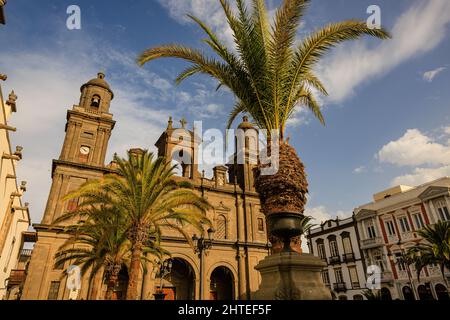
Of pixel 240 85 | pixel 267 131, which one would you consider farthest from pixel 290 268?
pixel 240 85

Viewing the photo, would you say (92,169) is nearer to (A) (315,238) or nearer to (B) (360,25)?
(B) (360,25)

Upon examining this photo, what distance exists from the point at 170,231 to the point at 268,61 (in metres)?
21.6

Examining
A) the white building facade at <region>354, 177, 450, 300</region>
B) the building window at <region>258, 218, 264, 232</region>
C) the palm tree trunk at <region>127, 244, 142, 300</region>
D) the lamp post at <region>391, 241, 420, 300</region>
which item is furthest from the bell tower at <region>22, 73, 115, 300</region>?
the white building facade at <region>354, 177, 450, 300</region>

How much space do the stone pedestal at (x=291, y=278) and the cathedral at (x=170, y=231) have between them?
50.1 ft

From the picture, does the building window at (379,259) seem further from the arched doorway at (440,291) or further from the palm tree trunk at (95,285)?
the palm tree trunk at (95,285)

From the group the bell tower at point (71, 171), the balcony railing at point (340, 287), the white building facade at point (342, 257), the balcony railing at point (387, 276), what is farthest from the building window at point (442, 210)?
the bell tower at point (71, 171)

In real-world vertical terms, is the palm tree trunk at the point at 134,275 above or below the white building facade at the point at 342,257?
below

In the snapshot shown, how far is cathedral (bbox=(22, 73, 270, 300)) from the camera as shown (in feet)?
→ 70.2

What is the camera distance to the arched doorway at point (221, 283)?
28.0m

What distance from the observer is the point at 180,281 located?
27156 mm

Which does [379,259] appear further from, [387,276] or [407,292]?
[407,292]

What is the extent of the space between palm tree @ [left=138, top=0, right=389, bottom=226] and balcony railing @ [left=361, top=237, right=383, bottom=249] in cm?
2986

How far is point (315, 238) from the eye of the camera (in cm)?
4134
